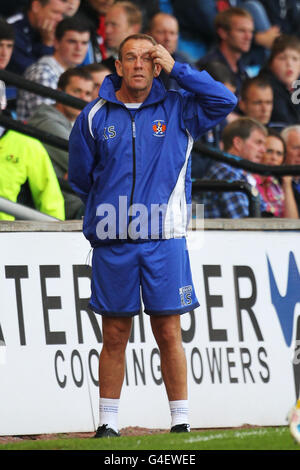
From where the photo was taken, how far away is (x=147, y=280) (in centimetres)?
617

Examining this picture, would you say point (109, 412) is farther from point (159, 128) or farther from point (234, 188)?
point (234, 188)

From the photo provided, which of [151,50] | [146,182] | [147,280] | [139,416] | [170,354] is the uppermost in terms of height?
[151,50]

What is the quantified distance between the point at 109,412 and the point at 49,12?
18.5 ft

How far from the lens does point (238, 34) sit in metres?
12.7

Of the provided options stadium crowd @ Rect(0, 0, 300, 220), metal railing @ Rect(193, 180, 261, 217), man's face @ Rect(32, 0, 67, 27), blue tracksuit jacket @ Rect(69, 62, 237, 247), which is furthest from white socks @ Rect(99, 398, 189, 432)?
man's face @ Rect(32, 0, 67, 27)

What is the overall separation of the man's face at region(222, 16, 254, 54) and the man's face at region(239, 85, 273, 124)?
35.8 inches

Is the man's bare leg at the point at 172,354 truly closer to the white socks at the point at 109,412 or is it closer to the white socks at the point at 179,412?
the white socks at the point at 179,412

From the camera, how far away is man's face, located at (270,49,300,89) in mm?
12812

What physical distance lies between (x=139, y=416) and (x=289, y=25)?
7.92 metres

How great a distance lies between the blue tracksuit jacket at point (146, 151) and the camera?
20.1 feet

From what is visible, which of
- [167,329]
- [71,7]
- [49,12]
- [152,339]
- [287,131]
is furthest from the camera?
[71,7]

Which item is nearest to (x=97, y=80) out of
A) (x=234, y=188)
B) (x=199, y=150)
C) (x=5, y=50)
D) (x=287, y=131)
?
(x=5, y=50)
